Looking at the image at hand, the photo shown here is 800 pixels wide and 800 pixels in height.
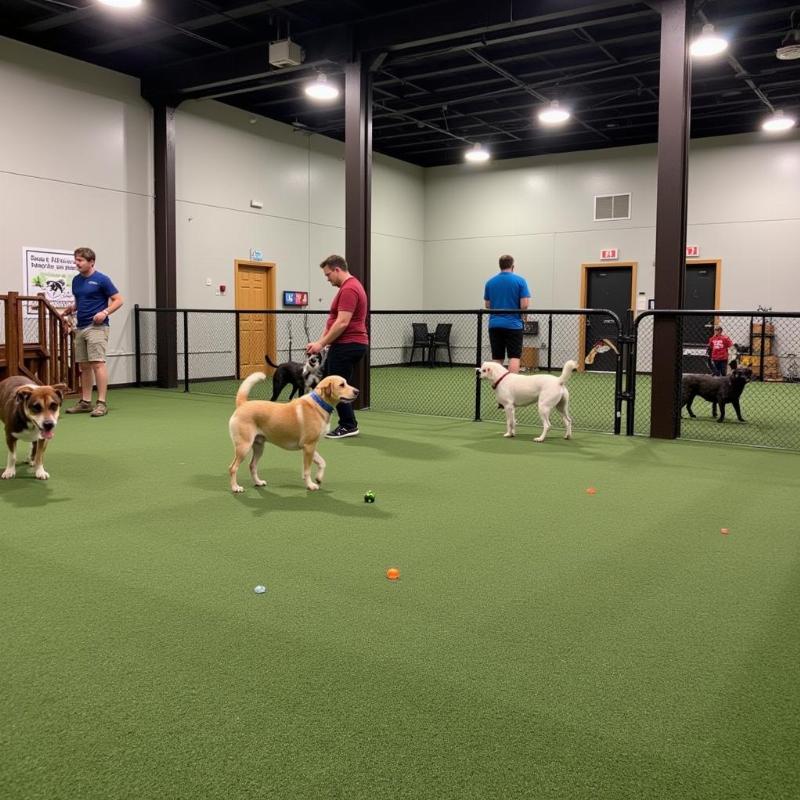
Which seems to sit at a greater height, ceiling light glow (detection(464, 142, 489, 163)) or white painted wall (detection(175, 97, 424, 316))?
ceiling light glow (detection(464, 142, 489, 163))

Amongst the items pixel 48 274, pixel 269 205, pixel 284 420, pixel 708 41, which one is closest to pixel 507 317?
pixel 708 41

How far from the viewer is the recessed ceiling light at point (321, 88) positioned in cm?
1031

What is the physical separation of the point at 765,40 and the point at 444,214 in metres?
8.88

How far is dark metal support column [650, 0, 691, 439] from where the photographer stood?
7066mm

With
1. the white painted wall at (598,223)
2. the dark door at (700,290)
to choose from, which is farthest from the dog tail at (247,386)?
the white painted wall at (598,223)

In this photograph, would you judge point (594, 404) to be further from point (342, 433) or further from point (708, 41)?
point (708, 41)

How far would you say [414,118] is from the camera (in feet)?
46.5

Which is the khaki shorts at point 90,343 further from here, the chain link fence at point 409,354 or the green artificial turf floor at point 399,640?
the green artificial turf floor at point 399,640

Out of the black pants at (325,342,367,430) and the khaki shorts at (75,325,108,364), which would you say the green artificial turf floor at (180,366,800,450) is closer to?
the black pants at (325,342,367,430)

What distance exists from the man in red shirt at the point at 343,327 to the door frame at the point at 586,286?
31.0ft

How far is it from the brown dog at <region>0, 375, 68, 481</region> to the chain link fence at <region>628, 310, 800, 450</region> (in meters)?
5.21

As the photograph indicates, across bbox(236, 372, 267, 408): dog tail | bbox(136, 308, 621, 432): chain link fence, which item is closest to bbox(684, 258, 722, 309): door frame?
bbox(136, 308, 621, 432): chain link fence

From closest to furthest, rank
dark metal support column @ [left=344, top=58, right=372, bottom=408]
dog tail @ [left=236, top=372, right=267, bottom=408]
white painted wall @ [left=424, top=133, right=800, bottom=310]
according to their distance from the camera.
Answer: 1. dog tail @ [left=236, top=372, right=267, bottom=408]
2. dark metal support column @ [left=344, top=58, right=372, bottom=408]
3. white painted wall @ [left=424, top=133, right=800, bottom=310]

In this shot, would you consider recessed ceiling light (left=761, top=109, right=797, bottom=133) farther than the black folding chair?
No
